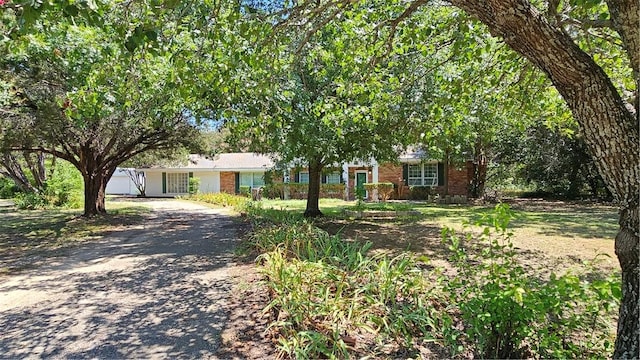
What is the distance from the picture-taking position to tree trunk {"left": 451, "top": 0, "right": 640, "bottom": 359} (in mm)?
2471

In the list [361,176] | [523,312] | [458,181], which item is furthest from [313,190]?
[458,181]

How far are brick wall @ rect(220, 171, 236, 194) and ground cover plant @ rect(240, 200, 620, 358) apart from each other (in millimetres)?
29356

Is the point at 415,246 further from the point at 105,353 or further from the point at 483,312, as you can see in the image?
the point at 105,353

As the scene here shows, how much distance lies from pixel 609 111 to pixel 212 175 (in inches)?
1376

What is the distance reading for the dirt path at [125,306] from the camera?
3887 mm

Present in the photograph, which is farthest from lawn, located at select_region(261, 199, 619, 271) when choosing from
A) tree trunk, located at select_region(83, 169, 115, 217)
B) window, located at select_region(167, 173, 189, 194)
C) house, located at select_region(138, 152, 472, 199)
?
window, located at select_region(167, 173, 189, 194)

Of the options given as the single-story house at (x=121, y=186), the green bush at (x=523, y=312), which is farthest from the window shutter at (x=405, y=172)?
the single-story house at (x=121, y=186)

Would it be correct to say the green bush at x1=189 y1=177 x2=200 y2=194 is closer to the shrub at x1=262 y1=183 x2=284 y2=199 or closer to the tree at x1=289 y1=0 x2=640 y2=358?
the shrub at x1=262 y1=183 x2=284 y2=199

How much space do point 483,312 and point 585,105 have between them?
1.65 metres

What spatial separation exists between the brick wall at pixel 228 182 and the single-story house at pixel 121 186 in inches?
467

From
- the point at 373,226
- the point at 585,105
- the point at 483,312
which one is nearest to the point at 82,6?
the point at 585,105

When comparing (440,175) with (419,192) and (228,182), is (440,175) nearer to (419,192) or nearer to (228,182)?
(419,192)

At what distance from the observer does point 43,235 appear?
1195 cm

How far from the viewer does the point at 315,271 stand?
16.5 feet
